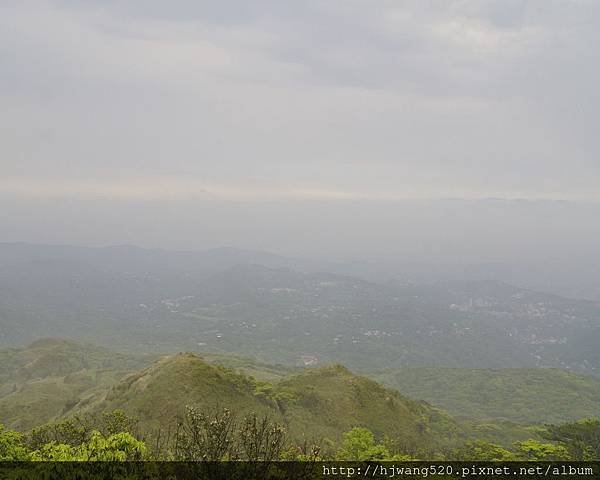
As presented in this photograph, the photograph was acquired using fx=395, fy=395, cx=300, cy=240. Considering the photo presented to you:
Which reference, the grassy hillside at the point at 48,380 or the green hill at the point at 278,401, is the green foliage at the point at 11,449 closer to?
the green hill at the point at 278,401

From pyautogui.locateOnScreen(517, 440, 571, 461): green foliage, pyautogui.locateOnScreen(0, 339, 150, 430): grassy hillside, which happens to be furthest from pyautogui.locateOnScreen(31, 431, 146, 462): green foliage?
pyautogui.locateOnScreen(0, 339, 150, 430): grassy hillside

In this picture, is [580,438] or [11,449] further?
[580,438]

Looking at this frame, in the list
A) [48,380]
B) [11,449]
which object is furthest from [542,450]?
[48,380]

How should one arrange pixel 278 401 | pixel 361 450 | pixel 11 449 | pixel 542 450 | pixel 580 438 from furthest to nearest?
1. pixel 278 401
2. pixel 580 438
3. pixel 361 450
4. pixel 542 450
5. pixel 11 449

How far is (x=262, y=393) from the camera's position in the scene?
47.4m

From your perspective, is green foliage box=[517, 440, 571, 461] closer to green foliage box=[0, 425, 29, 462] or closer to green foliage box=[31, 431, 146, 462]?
green foliage box=[31, 431, 146, 462]

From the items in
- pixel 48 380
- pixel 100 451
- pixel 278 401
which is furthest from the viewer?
pixel 48 380

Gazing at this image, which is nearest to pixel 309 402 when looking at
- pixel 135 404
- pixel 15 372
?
pixel 135 404

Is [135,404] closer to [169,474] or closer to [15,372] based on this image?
[169,474]

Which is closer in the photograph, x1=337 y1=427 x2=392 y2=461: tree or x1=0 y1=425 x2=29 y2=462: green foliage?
x1=0 y1=425 x2=29 y2=462: green foliage

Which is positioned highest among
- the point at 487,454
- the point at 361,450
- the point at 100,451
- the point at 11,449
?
the point at 100,451

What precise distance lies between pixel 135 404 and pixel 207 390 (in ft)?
24.0

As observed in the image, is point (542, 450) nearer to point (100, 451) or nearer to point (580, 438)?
point (580, 438)

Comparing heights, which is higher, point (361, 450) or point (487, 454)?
point (361, 450)
